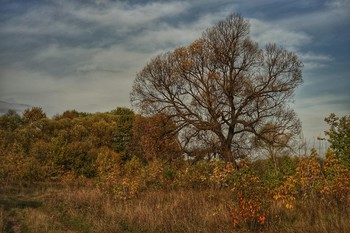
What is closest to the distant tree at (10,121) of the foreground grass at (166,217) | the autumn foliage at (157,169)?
the autumn foliage at (157,169)

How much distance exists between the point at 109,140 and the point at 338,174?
42.1 meters

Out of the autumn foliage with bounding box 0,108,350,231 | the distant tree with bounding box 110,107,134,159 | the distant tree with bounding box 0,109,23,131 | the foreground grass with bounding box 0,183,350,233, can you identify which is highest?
the distant tree with bounding box 0,109,23,131

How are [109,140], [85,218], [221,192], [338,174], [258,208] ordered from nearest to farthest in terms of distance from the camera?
[258,208]
[338,174]
[85,218]
[221,192]
[109,140]

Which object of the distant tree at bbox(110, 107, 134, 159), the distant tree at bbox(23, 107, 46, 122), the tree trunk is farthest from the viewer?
the distant tree at bbox(23, 107, 46, 122)

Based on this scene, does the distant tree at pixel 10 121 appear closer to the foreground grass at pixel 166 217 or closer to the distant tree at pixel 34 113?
the distant tree at pixel 34 113

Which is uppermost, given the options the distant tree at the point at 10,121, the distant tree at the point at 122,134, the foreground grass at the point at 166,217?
the distant tree at the point at 10,121

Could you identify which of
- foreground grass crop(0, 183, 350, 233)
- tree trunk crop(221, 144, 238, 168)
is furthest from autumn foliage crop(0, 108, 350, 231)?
tree trunk crop(221, 144, 238, 168)

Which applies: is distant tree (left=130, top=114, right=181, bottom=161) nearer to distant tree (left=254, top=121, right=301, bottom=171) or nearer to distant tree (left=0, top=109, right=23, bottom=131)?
distant tree (left=254, top=121, right=301, bottom=171)

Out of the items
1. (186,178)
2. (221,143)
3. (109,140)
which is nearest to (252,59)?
(221,143)

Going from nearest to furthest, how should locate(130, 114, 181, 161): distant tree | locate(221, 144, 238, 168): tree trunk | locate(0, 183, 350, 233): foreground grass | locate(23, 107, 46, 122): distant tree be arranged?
locate(0, 183, 350, 233): foreground grass
locate(221, 144, 238, 168): tree trunk
locate(130, 114, 181, 161): distant tree
locate(23, 107, 46, 122): distant tree

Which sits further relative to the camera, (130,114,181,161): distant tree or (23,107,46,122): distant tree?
(23,107,46,122): distant tree

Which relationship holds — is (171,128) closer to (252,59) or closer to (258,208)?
(252,59)

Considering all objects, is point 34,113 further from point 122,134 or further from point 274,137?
point 274,137

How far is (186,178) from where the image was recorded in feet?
67.5
